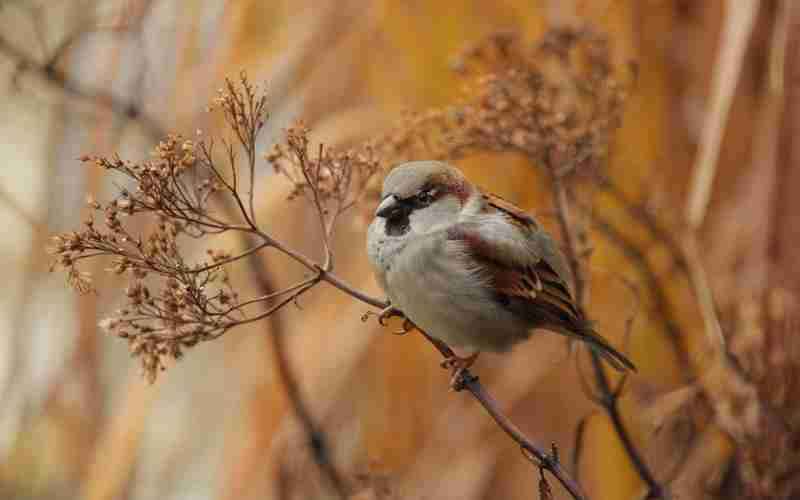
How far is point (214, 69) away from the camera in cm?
243

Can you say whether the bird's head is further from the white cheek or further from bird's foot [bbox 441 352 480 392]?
bird's foot [bbox 441 352 480 392]

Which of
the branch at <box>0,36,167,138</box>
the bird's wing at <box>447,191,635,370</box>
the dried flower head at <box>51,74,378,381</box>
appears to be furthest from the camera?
the branch at <box>0,36,167,138</box>

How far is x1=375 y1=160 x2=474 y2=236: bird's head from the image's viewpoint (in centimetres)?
167

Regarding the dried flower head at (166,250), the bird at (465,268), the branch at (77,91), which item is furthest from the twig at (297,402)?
the dried flower head at (166,250)

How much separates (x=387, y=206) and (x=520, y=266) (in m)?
0.25

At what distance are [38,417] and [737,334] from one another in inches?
55.6

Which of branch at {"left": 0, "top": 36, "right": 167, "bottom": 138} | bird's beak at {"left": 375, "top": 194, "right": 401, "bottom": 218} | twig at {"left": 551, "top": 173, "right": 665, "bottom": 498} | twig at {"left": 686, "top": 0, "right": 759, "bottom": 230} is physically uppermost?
branch at {"left": 0, "top": 36, "right": 167, "bottom": 138}

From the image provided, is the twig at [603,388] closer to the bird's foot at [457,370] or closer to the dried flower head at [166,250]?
the bird's foot at [457,370]

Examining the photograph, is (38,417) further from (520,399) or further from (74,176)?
(520,399)

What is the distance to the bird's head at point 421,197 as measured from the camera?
1672 millimetres

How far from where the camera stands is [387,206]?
1658mm

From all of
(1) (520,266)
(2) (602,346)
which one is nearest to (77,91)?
(1) (520,266)

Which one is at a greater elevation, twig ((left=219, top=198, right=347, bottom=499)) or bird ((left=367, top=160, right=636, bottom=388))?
twig ((left=219, top=198, right=347, bottom=499))

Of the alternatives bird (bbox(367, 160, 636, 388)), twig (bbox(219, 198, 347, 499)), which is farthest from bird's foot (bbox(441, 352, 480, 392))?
twig (bbox(219, 198, 347, 499))
